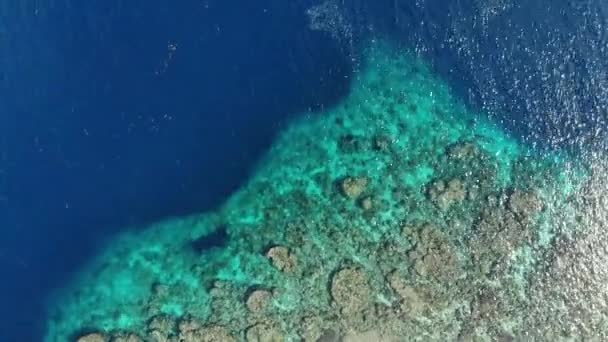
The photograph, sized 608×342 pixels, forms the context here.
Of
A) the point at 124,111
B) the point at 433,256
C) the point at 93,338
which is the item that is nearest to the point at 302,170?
the point at 433,256

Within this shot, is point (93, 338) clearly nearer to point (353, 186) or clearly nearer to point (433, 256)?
point (353, 186)

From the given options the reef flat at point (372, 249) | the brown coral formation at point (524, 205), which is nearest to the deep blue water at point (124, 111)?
the reef flat at point (372, 249)

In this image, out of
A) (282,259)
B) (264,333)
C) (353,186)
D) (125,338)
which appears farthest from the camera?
(353,186)

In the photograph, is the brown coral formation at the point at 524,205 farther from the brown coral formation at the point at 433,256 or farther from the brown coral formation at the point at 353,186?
the brown coral formation at the point at 353,186

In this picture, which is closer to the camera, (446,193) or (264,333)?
(264,333)

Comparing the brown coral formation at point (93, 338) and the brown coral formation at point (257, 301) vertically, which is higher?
the brown coral formation at point (257, 301)

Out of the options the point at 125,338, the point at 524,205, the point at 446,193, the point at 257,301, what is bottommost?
the point at 125,338
